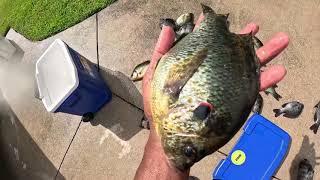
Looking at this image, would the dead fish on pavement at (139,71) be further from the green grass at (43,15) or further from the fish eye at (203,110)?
the fish eye at (203,110)

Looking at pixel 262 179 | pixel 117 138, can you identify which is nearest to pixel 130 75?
pixel 117 138

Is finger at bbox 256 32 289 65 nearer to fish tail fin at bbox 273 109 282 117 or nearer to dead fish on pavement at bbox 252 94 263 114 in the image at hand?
dead fish on pavement at bbox 252 94 263 114

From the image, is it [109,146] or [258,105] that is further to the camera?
[109,146]

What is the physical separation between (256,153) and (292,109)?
821mm

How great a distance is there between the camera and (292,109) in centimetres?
592

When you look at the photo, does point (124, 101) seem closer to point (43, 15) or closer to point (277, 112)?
point (277, 112)

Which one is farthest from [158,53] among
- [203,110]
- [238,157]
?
[238,157]

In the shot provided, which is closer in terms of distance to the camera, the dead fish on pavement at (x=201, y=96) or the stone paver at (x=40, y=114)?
the dead fish on pavement at (x=201, y=96)

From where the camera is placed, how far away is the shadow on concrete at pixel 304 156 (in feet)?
18.9

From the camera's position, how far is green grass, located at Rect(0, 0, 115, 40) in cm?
754

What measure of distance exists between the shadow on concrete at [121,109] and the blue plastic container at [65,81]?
403 millimetres

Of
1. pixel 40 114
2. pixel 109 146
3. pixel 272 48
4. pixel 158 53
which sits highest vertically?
pixel 272 48

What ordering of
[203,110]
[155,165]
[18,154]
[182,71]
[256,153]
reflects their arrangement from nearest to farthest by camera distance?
[203,110] → [182,71] → [155,165] → [256,153] → [18,154]

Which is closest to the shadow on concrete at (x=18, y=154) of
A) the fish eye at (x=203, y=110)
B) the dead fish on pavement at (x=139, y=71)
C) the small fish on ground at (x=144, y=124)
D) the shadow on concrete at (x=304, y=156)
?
the small fish on ground at (x=144, y=124)
